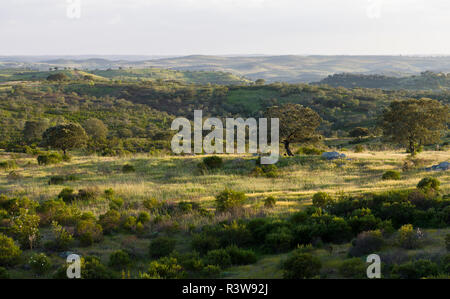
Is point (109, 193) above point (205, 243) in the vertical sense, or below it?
below

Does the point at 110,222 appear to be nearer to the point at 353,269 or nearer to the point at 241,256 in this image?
the point at 241,256

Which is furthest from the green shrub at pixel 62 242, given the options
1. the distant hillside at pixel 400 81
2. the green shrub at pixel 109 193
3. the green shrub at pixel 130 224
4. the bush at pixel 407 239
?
the distant hillside at pixel 400 81

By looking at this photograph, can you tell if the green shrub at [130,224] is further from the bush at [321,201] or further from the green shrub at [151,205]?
the bush at [321,201]

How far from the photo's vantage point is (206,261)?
898 centimetres

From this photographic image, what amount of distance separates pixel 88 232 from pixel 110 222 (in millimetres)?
1213

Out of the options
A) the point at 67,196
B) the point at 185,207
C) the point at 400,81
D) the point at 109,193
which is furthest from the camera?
the point at 400,81

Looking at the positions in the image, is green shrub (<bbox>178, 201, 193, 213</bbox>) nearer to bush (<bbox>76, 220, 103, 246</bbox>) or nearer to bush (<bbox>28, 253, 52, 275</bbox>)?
bush (<bbox>76, 220, 103, 246</bbox>)

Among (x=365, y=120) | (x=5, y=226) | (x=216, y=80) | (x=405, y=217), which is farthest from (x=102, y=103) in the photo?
(x=216, y=80)

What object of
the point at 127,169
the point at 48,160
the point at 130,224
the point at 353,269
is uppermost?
the point at 353,269

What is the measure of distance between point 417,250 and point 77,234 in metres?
9.10

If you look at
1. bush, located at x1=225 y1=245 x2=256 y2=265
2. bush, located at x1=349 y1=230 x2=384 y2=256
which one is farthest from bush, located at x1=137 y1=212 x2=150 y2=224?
bush, located at x1=349 y1=230 x2=384 y2=256

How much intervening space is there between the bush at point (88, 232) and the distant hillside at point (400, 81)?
121m

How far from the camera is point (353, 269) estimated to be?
757 centimetres

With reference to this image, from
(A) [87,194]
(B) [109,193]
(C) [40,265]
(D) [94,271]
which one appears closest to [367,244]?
(D) [94,271]
